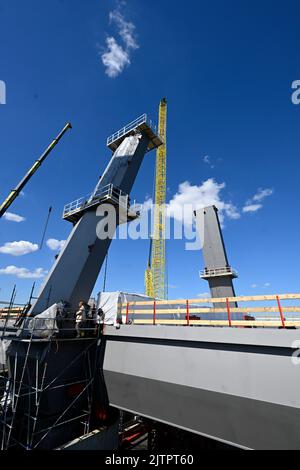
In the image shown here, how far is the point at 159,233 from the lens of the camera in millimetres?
50094

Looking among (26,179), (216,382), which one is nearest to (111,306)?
(216,382)

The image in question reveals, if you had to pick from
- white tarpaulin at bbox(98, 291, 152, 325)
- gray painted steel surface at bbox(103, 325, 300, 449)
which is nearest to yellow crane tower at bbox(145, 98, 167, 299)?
white tarpaulin at bbox(98, 291, 152, 325)

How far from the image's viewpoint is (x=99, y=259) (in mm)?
14789

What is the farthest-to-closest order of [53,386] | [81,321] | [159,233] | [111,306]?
[159,233] → [111,306] → [81,321] → [53,386]

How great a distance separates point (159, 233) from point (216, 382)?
4353cm

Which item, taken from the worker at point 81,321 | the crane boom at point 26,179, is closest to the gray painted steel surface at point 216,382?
the worker at point 81,321

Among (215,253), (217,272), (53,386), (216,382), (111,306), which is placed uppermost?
(215,253)

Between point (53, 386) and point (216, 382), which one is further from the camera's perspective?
point (53, 386)

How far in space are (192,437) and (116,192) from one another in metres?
16.2

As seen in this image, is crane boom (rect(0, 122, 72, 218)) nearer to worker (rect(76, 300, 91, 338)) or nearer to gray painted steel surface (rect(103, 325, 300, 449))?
worker (rect(76, 300, 91, 338))

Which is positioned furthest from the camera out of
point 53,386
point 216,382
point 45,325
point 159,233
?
point 159,233

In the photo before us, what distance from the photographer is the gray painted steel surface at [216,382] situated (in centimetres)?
588

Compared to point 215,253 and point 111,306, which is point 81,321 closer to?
point 111,306
